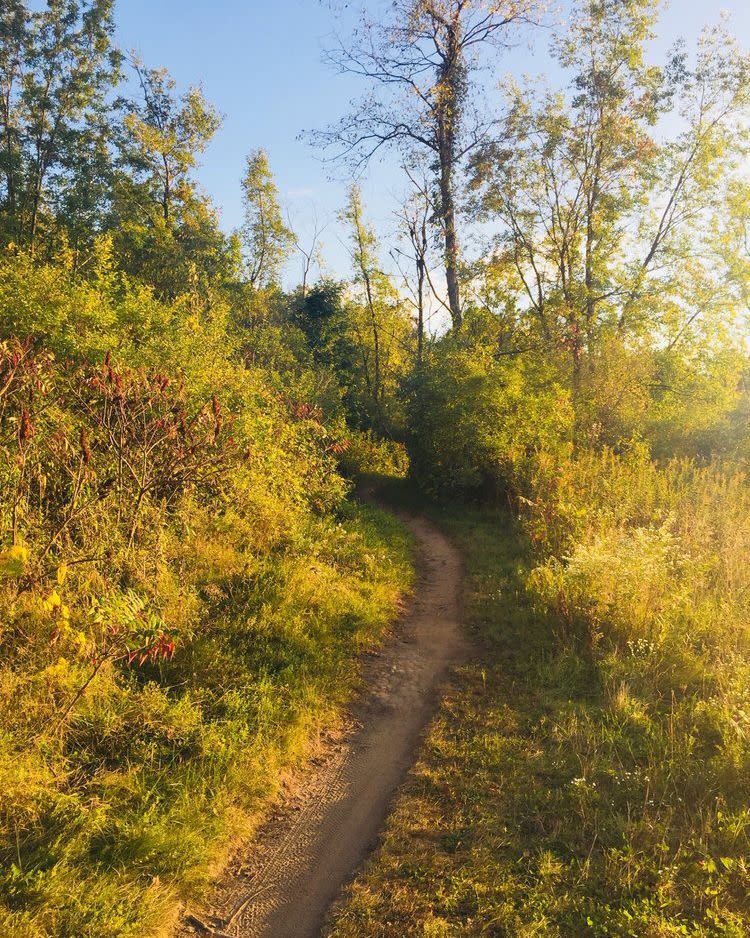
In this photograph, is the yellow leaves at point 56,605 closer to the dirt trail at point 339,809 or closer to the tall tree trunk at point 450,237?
the dirt trail at point 339,809

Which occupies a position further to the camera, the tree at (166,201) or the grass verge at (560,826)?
the tree at (166,201)

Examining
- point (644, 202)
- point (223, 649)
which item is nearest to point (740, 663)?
point (223, 649)

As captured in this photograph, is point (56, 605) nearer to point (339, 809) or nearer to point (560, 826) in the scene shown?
point (339, 809)

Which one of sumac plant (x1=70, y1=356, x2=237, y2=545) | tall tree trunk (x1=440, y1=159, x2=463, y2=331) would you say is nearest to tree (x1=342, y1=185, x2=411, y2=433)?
tall tree trunk (x1=440, y1=159, x2=463, y2=331)

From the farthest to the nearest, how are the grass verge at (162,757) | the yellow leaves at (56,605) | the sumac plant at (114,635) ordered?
the sumac plant at (114,635) → the yellow leaves at (56,605) → the grass verge at (162,757)

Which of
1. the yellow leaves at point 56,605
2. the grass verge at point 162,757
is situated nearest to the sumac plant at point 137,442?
the yellow leaves at point 56,605

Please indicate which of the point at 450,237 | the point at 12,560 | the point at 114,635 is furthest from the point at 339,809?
the point at 450,237

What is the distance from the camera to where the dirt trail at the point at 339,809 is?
3.87m

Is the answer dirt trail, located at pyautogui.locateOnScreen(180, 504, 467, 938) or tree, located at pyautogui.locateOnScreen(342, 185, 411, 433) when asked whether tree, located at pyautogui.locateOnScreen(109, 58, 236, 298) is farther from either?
dirt trail, located at pyautogui.locateOnScreen(180, 504, 467, 938)

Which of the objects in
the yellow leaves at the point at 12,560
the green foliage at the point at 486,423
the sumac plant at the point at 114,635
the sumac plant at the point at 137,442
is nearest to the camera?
the yellow leaves at the point at 12,560

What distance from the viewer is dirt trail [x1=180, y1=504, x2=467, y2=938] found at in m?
3.87

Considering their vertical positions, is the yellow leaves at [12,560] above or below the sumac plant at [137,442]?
below

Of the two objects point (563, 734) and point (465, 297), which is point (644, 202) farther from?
point (563, 734)

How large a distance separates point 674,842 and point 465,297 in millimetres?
19537
